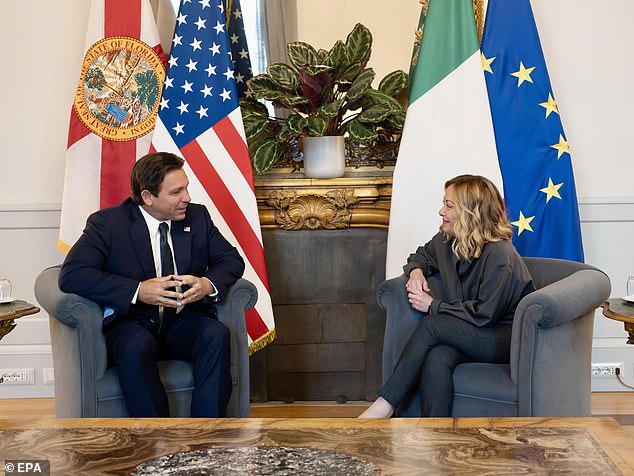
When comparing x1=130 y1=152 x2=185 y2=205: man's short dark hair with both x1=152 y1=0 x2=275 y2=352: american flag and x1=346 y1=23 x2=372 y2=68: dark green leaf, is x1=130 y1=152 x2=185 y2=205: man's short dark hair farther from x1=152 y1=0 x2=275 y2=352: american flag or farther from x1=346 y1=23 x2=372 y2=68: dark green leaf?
x1=346 y1=23 x2=372 y2=68: dark green leaf

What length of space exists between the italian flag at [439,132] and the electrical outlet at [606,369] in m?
1.20

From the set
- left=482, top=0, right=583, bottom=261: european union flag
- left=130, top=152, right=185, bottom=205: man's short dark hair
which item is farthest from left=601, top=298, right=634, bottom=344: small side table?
left=130, top=152, right=185, bottom=205: man's short dark hair

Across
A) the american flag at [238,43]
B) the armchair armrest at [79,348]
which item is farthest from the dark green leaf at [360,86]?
the armchair armrest at [79,348]

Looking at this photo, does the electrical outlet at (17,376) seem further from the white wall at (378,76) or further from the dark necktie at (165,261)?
the dark necktie at (165,261)

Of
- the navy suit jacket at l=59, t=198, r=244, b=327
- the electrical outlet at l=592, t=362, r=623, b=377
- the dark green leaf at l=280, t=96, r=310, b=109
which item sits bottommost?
the electrical outlet at l=592, t=362, r=623, b=377

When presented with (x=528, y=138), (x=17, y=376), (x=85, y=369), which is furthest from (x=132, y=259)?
(x=528, y=138)

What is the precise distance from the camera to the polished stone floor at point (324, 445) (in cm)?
206

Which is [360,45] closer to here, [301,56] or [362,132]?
[301,56]

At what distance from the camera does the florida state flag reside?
162 inches

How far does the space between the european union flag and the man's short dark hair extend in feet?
5.07

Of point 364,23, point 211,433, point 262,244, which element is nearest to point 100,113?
point 262,244

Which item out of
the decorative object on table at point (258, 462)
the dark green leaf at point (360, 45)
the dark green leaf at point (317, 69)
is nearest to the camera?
the decorative object on table at point (258, 462)

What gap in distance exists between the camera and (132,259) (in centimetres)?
334

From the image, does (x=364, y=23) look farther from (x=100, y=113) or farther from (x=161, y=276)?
(x=161, y=276)
